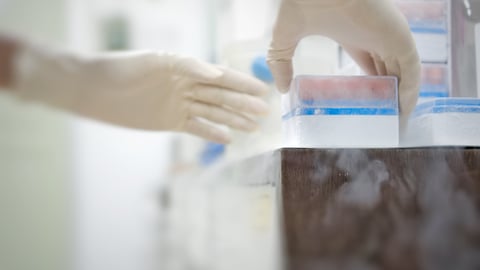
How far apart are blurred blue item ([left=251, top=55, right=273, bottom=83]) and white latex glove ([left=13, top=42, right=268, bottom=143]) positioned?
5cm

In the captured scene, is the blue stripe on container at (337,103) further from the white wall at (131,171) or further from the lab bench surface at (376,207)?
the white wall at (131,171)

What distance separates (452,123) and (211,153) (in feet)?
2.62

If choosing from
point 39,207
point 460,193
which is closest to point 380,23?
point 460,193

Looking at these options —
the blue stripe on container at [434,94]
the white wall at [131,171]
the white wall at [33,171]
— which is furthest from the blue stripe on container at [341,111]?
the white wall at [131,171]

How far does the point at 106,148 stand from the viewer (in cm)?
224

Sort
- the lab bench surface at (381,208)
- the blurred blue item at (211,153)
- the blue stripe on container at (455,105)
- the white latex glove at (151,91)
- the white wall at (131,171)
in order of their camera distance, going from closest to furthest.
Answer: the lab bench surface at (381,208) < the blue stripe on container at (455,105) < the white latex glove at (151,91) < the blurred blue item at (211,153) < the white wall at (131,171)

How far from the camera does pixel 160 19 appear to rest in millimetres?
2150

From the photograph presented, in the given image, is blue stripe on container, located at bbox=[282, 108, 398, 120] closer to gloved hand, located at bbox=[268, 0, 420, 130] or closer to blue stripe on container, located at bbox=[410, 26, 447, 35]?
gloved hand, located at bbox=[268, 0, 420, 130]

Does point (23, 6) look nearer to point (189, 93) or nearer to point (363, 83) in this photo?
point (189, 93)

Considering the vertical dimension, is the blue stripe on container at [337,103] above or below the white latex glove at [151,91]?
below

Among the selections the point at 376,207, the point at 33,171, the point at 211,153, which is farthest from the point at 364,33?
the point at 211,153

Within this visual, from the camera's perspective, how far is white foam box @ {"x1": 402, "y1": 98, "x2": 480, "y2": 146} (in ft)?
1.96

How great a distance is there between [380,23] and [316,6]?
0.08m

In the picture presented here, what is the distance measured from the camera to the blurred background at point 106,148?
2.64 ft
